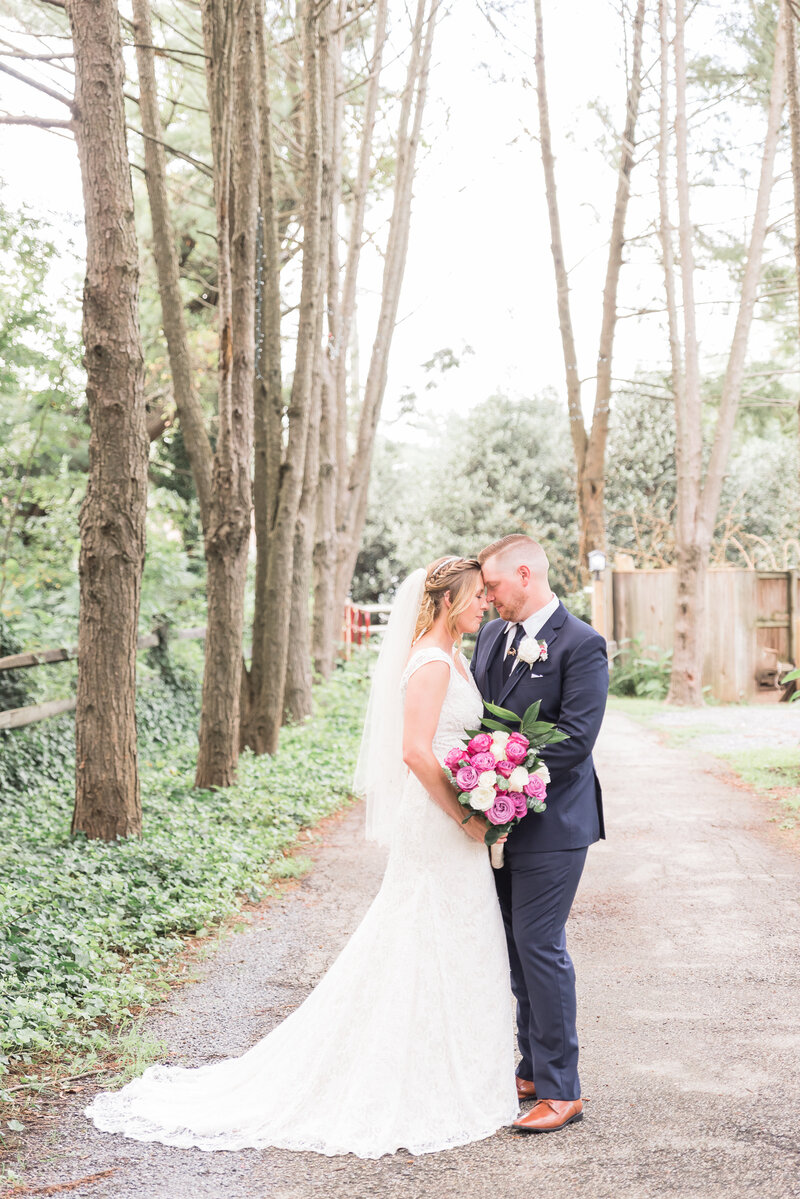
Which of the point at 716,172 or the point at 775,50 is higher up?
the point at 775,50

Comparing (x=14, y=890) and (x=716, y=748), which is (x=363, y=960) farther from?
(x=716, y=748)

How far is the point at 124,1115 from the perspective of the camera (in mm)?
4043

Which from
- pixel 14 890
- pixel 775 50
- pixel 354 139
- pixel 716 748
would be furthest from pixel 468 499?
pixel 14 890

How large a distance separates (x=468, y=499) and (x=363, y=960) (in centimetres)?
2646

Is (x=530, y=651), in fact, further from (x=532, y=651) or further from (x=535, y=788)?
(x=535, y=788)

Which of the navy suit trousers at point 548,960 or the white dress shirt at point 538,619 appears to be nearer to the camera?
the navy suit trousers at point 548,960

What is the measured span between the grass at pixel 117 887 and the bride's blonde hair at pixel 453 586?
7.19ft

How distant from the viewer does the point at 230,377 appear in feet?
32.6

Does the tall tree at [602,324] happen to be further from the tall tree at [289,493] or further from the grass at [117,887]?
the grass at [117,887]

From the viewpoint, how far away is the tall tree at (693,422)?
57.3ft

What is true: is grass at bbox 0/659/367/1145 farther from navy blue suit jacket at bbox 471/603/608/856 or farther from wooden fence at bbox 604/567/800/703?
wooden fence at bbox 604/567/800/703

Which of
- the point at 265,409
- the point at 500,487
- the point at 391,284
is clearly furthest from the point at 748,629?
the point at 500,487

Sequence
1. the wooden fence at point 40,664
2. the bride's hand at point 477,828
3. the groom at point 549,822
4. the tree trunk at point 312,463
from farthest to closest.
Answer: the tree trunk at point 312,463 < the wooden fence at point 40,664 < the bride's hand at point 477,828 < the groom at point 549,822

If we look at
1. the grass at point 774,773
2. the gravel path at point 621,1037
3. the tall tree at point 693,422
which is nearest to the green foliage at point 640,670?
the tall tree at point 693,422
